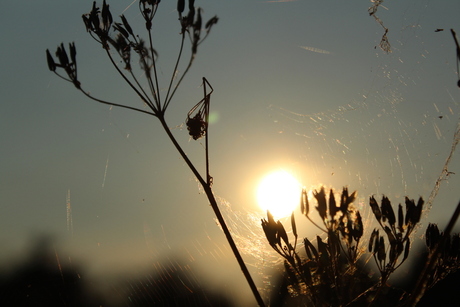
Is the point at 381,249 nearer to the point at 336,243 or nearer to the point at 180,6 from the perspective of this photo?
the point at 336,243

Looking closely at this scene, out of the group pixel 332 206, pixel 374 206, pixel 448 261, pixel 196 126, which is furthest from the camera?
pixel 196 126

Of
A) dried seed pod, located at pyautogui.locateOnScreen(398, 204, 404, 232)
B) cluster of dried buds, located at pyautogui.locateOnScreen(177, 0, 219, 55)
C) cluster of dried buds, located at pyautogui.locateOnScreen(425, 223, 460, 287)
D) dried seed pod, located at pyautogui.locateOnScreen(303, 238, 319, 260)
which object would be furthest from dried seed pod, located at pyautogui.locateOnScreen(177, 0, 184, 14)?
cluster of dried buds, located at pyautogui.locateOnScreen(425, 223, 460, 287)

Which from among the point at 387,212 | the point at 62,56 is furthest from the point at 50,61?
the point at 387,212

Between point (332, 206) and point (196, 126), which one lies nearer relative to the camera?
point (332, 206)

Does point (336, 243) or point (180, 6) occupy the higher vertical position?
point (180, 6)

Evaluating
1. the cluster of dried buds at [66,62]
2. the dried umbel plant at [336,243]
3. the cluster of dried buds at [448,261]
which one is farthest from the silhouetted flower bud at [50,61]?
the cluster of dried buds at [448,261]

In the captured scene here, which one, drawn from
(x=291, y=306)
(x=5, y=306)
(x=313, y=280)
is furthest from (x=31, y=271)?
(x=313, y=280)

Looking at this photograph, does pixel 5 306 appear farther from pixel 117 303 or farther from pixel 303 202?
pixel 303 202

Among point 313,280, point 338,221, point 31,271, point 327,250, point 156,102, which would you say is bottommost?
point 31,271

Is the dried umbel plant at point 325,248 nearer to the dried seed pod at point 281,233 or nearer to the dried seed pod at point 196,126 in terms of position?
the dried seed pod at point 281,233
